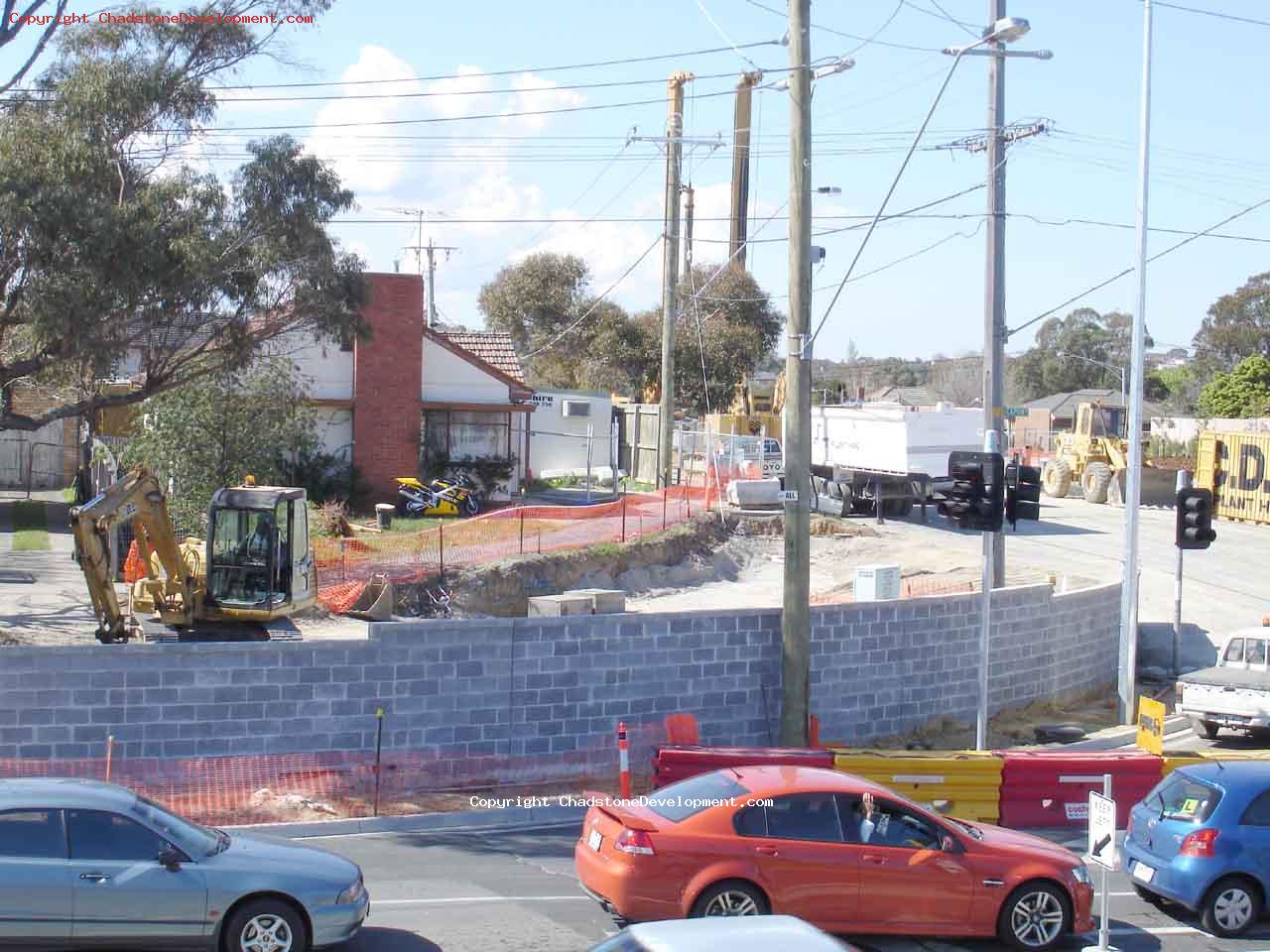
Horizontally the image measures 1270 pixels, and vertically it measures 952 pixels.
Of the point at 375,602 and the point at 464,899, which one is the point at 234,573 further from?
the point at 464,899

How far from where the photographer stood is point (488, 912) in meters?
10.9

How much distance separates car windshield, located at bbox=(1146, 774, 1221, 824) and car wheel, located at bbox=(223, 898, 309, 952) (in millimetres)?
7212

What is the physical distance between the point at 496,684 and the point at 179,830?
7467 mm

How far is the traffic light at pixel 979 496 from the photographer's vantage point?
16484 mm

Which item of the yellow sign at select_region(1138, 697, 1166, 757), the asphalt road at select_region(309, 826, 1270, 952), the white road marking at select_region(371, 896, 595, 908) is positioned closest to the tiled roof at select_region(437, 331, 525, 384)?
the yellow sign at select_region(1138, 697, 1166, 757)

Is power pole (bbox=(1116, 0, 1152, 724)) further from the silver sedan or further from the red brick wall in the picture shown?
the red brick wall

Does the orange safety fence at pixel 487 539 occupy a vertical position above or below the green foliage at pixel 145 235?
below

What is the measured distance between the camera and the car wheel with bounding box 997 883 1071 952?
33.8 ft

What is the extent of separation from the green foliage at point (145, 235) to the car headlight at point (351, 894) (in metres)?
13.5

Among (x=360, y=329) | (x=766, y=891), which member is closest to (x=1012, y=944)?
(x=766, y=891)

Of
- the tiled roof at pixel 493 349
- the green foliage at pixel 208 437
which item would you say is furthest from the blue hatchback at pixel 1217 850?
the tiled roof at pixel 493 349

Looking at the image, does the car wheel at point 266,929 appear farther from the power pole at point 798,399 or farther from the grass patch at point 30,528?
the grass patch at point 30,528

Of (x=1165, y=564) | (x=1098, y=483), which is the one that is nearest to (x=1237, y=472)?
(x=1098, y=483)

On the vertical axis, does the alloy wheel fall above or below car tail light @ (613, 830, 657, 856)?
below
